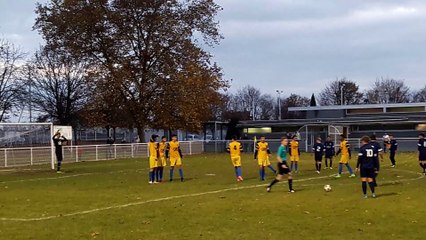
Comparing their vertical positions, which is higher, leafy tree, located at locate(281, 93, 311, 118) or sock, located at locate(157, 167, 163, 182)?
leafy tree, located at locate(281, 93, 311, 118)

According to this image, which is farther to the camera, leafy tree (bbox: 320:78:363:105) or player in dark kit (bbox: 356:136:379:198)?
leafy tree (bbox: 320:78:363:105)

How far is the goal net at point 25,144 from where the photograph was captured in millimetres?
33188

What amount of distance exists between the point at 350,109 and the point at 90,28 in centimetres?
4243

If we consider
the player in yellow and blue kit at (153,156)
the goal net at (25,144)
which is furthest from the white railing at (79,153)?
the player in yellow and blue kit at (153,156)

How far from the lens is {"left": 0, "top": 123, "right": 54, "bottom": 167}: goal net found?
109 feet

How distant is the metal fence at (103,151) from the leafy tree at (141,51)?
4.22m

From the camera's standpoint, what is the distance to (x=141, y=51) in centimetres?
5238

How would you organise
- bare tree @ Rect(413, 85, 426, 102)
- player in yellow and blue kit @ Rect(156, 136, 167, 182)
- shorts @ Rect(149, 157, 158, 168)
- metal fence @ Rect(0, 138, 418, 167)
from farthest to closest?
bare tree @ Rect(413, 85, 426, 102), metal fence @ Rect(0, 138, 418, 167), player in yellow and blue kit @ Rect(156, 136, 167, 182), shorts @ Rect(149, 157, 158, 168)

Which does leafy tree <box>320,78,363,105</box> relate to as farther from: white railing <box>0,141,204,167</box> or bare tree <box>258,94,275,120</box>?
white railing <box>0,141,204,167</box>

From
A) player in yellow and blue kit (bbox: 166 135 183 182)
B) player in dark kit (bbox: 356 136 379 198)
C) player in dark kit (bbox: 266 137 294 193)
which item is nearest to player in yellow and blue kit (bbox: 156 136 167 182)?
player in yellow and blue kit (bbox: 166 135 183 182)

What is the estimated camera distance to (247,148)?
187ft

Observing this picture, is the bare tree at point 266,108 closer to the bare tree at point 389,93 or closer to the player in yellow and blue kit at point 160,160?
the bare tree at point 389,93

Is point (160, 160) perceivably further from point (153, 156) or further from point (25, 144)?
point (25, 144)

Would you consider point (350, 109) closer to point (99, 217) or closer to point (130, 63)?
point (130, 63)
